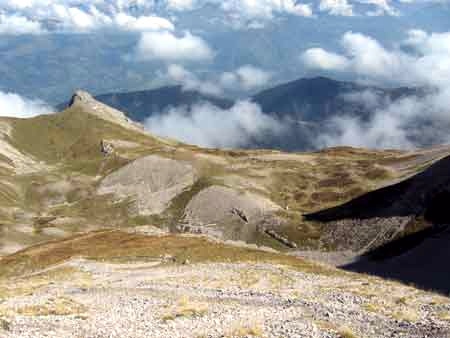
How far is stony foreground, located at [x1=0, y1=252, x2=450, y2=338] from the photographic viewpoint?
2919 cm

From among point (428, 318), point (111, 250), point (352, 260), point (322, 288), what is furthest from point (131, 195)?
point (428, 318)

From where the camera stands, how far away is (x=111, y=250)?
8544 centimetres

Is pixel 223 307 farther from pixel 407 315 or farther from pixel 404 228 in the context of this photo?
pixel 404 228

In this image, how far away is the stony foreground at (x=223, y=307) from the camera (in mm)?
29188

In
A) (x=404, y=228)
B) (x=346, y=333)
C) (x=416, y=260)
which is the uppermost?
(x=404, y=228)

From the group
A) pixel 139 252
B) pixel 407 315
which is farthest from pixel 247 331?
pixel 139 252

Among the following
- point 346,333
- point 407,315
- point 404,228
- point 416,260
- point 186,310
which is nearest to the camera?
point 346,333

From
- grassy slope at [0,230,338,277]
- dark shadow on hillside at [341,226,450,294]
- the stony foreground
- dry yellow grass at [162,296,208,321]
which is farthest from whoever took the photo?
dark shadow on hillside at [341,226,450,294]

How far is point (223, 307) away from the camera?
117 feet

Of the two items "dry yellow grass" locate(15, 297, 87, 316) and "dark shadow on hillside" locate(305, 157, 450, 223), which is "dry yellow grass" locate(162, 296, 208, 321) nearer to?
"dry yellow grass" locate(15, 297, 87, 316)

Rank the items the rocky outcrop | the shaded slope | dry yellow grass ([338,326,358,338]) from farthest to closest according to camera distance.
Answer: the rocky outcrop
the shaded slope
dry yellow grass ([338,326,358,338])

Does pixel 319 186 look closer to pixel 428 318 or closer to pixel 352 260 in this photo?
pixel 352 260

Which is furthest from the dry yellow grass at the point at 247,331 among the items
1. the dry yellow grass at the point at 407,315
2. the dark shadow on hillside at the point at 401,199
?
the dark shadow on hillside at the point at 401,199

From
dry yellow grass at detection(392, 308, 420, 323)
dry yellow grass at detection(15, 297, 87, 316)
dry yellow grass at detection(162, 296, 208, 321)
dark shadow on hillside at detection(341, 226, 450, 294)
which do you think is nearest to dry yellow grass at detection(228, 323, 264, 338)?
dry yellow grass at detection(162, 296, 208, 321)
